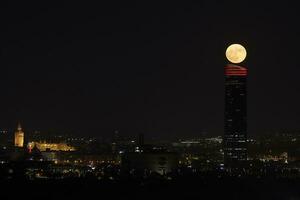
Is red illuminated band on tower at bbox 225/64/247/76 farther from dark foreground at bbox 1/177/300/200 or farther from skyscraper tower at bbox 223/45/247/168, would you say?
dark foreground at bbox 1/177/300/200

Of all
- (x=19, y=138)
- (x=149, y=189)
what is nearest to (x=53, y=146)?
(x=19, y=138)

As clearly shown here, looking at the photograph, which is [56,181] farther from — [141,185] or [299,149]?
[299,149]

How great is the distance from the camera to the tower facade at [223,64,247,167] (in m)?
120

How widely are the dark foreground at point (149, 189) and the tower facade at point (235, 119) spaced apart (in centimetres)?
4922

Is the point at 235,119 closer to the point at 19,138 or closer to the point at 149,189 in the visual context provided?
the point at 19,138

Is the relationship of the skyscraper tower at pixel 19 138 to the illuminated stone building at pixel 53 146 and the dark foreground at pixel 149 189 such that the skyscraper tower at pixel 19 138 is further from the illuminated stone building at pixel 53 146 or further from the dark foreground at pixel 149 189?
the dark foreground at pixel 149 189

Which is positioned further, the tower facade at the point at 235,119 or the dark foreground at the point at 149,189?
the tower facade at the point at 235,119

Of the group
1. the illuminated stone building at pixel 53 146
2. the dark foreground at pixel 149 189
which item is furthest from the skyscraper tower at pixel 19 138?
the dark foreground at pixel 149 189

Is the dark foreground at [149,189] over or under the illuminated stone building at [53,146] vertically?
under

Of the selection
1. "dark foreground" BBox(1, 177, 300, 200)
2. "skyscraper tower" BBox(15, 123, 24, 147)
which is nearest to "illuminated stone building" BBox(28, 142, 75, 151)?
"skyscraper tower" BBox(15, 123, 24, 147)

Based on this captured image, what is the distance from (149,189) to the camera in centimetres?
5906

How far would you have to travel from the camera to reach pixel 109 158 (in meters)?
108

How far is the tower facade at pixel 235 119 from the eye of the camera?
120062 millimetres

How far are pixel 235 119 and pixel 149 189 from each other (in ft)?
218
